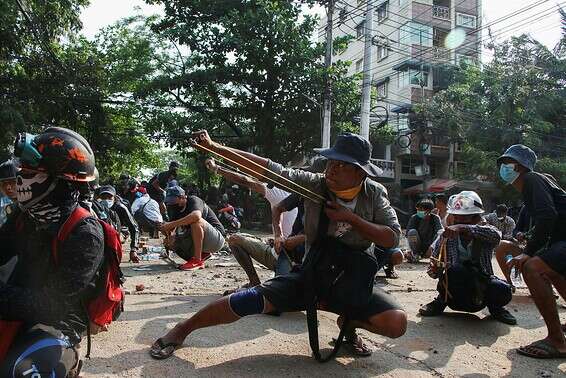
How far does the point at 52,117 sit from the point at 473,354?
58.0ft

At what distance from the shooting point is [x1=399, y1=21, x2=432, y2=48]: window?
3070 cm

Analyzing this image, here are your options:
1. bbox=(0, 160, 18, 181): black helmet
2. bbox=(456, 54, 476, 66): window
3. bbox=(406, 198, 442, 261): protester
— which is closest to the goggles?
bbox=(0, 160, 18, 181): black helmet

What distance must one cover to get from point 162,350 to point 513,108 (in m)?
24.6

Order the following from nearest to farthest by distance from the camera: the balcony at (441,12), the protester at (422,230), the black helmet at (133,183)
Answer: the protester at (422,230)
the black helmet at (133,183)
the balcony at (441,12)

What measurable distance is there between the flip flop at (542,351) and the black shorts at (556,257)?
57cm

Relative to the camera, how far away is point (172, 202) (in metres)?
7.31

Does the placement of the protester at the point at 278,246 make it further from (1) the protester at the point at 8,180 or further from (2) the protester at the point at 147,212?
(2) the protester at the point at 147,212

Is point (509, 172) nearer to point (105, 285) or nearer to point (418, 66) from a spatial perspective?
point (105, 285)

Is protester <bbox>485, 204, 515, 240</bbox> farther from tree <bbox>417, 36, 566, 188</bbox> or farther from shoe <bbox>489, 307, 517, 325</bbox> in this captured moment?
tree <bbox>417, 36, 566, 188</bbox>

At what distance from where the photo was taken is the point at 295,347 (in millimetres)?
3709

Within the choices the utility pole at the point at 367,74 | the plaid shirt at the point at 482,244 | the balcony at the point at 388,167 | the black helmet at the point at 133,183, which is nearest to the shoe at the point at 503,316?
the plaid shirt at the point at 482,244

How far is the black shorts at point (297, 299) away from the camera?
327 cm

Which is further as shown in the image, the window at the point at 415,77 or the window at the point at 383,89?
the window at the point at 383,89

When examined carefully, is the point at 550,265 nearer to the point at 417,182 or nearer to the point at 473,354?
the point at 473,354
